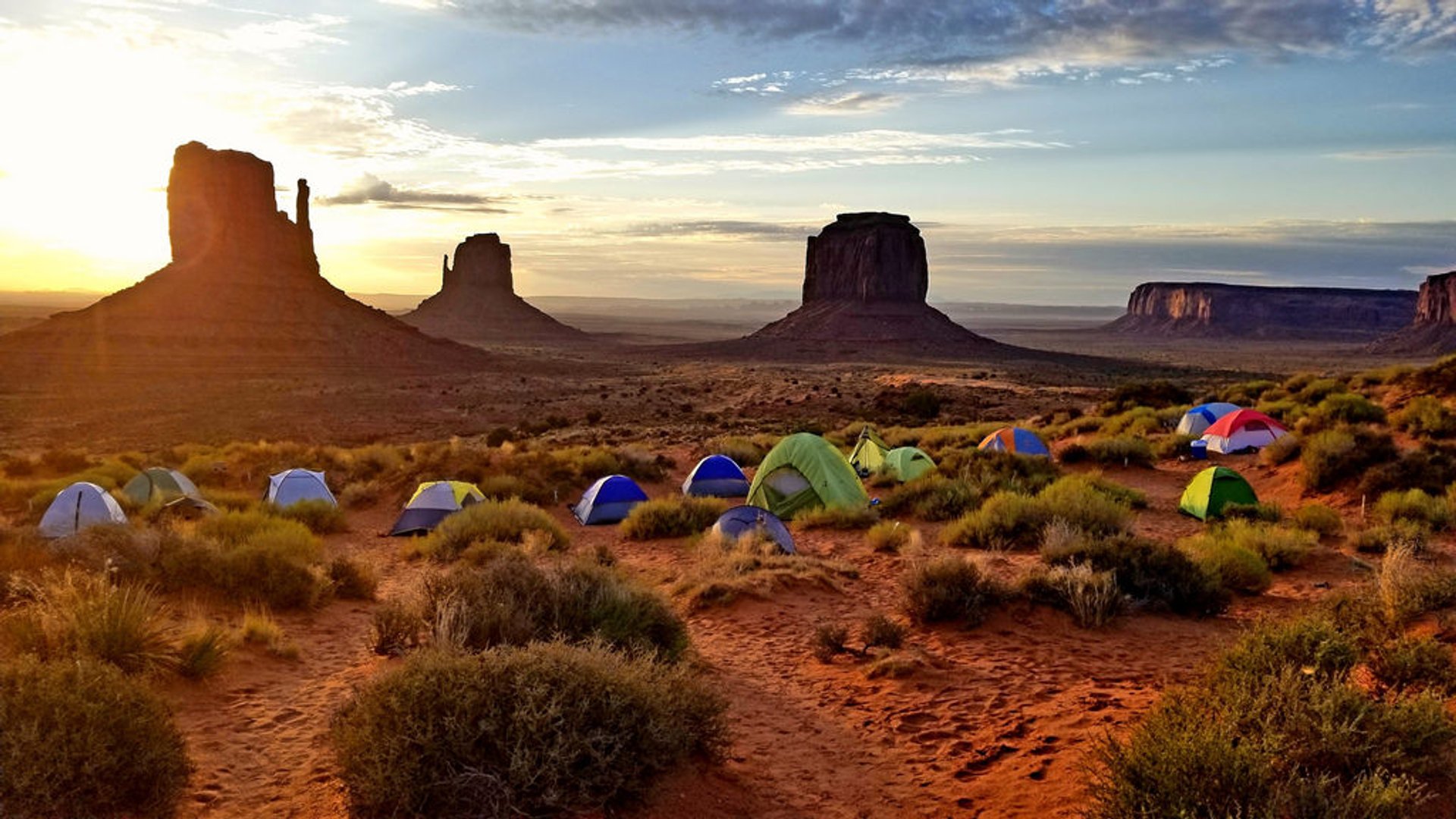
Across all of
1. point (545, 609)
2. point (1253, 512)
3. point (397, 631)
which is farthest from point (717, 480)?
point (545, 609)

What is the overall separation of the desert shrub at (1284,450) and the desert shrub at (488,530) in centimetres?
1708

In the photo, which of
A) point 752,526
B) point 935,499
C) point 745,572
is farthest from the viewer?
point 935,499

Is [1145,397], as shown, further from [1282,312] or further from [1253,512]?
[1282,312]

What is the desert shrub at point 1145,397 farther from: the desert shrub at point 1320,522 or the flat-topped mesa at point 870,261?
the flat-topped mesa at point 870,261

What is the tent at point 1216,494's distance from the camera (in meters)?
16.4

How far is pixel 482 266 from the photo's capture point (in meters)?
160

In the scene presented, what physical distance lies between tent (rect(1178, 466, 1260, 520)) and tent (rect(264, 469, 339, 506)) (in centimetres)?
1753

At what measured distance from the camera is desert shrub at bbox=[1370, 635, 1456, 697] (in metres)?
5.67

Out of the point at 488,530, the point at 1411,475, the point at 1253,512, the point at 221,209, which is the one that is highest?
the point at 221,209

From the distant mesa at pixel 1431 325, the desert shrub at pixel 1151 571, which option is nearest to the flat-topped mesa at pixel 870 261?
the distant mesa at pixel 1431 325

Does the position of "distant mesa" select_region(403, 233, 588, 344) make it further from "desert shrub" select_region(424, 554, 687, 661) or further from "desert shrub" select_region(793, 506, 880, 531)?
"desert shrub" select_region(424, 554, 687, 661)

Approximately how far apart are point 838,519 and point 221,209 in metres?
88.5

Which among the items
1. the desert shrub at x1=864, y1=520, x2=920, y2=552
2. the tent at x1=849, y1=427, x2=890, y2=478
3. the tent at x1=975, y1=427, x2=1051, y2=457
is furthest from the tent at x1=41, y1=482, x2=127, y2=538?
the tent at x1=975, y1=427, x2=1051, y2=457

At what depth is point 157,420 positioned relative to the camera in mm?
42875
